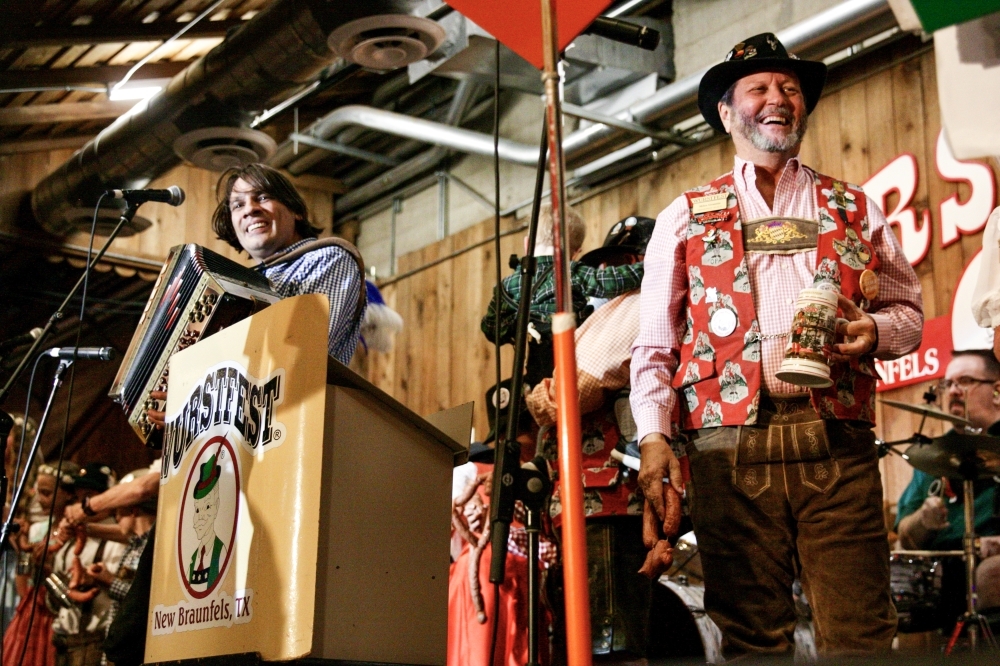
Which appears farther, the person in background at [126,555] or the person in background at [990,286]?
the person in background at [126,555]

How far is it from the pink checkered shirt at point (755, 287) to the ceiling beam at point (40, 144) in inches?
308

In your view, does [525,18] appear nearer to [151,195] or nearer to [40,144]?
[151,195]

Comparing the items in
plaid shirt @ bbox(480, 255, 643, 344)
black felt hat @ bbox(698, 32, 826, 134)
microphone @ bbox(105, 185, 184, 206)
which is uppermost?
microphone @ bbox(105, 185, 184, 206)

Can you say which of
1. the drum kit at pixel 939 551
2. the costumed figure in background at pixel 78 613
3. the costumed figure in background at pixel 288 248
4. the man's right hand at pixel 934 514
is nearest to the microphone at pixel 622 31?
the costumed figure in background at pixel 288 248

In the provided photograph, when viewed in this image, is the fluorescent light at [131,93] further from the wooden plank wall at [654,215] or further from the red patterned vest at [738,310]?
the red patterned vest at [738,310]

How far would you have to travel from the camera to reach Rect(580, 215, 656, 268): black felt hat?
13.2ft

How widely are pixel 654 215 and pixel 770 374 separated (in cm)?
541

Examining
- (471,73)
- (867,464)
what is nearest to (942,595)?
(867,464)

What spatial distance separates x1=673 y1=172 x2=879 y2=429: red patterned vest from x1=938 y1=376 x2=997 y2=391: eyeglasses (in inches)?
135

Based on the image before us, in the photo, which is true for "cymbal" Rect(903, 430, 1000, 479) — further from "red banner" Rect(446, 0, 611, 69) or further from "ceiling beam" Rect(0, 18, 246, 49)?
"ceiling beam" Rect(0, 18, 246, 49)

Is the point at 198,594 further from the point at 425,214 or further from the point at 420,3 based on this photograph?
the point at 425,214

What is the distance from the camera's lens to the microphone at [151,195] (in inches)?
147

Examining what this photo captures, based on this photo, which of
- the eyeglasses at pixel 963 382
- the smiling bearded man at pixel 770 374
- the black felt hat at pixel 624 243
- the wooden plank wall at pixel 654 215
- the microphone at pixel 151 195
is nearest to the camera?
the smiling bearded man at pixel 770 374

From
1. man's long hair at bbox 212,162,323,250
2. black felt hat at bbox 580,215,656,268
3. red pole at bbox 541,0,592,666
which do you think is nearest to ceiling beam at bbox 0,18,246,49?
man's long hair at bbox 212,162,323,250
